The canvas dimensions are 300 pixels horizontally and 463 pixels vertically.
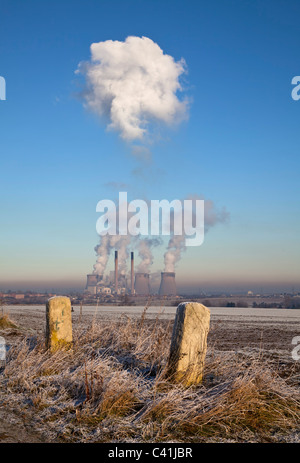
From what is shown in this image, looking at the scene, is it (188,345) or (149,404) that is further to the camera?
(188,345)

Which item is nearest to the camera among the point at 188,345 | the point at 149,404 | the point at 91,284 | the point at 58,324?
the point at 149,404

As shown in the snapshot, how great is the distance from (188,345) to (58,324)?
361 cm

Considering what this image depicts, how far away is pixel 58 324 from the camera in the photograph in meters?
9.01

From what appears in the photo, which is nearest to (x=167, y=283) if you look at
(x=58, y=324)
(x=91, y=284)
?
(x=91, y=284)

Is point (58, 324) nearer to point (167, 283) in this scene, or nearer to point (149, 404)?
point (149, 404)

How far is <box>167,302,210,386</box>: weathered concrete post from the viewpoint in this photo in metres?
6.58

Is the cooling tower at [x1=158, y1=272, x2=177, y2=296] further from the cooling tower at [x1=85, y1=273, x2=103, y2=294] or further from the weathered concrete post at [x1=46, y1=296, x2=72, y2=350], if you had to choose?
the weathered concrete post at [x1=46, y1=296, x2=72, y2=350]

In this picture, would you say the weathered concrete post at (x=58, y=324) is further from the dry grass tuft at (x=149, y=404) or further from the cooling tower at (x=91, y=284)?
the cooling tower at (x=91, y=284)

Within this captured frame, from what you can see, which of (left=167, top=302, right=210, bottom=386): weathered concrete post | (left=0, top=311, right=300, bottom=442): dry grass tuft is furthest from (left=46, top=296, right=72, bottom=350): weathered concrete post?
(left=167, top=302, right=210, bottom=386): weathered concrete post

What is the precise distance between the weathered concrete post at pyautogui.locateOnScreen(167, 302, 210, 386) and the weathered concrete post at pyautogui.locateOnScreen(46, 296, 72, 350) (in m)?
3.18

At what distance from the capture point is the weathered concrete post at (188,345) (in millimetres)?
6582
